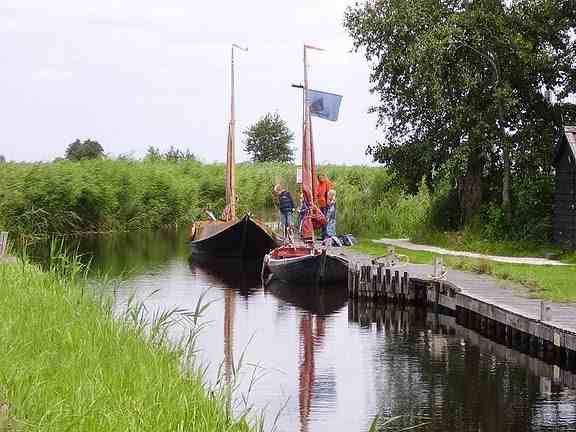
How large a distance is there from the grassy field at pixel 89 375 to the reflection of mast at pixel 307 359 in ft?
7.88

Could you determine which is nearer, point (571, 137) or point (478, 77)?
point (571, 137)

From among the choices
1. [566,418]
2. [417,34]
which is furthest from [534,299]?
[417,34]

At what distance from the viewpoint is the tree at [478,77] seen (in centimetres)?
3061

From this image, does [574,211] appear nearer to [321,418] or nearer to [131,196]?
[321,418]

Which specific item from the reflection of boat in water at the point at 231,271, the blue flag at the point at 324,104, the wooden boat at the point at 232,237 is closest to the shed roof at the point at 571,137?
the blue flag at the point at 324,104

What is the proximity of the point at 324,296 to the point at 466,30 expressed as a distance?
8.99 meters

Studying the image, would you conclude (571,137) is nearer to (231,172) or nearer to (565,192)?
(565,192)

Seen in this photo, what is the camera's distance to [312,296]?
27.7 m

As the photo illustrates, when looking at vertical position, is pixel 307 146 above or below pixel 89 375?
above

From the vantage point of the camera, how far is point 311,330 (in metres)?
21.8

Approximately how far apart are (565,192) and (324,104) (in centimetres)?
698

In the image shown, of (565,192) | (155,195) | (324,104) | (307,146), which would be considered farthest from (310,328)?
(155,195)

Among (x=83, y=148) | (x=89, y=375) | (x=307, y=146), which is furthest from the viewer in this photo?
(x=83, y=148)

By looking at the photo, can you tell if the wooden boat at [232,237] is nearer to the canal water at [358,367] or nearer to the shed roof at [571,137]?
the canal water at [358,367]
